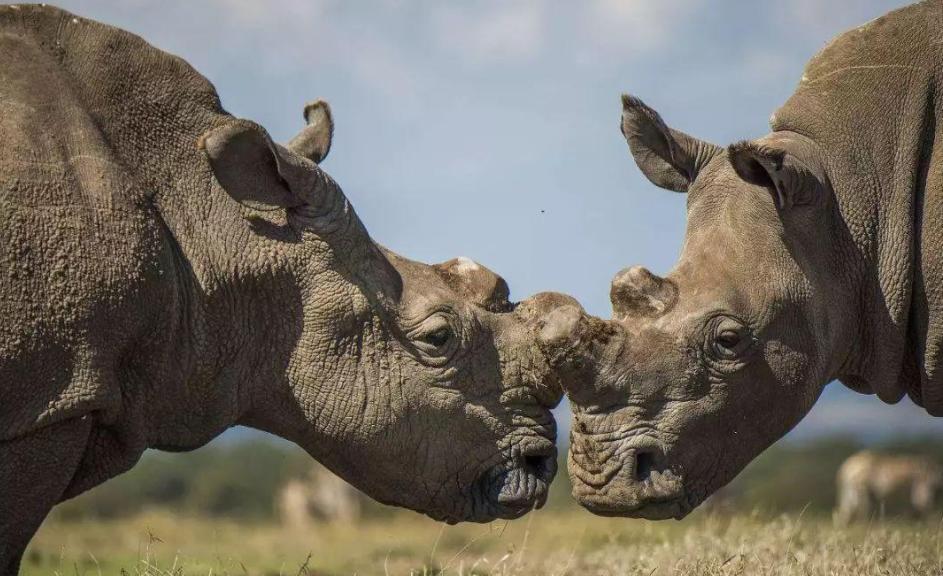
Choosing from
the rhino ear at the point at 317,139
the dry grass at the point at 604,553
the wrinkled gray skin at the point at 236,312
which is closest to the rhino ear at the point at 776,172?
the wrinkled gray skin at the point at 236,312

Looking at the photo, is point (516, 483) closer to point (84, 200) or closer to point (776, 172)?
point (776, 172)

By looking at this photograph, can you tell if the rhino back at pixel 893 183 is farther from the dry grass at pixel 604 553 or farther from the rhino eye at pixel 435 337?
the rhino eye at pixel 435 337

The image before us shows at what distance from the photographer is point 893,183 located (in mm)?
7281

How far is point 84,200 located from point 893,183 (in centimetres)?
362

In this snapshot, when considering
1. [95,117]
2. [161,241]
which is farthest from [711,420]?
[95,117]

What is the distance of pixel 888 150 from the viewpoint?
23.9 feet

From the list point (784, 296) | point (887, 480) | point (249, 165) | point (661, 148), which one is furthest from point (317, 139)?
A: point (887, 480)

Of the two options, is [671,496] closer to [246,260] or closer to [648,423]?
[648,423]

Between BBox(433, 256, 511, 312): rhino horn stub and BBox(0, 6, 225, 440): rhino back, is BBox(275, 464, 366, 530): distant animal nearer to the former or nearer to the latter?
BBox(433, 256, 511, 312): rhino horn stub

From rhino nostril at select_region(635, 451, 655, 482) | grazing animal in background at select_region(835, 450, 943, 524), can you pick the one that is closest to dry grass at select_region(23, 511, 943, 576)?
rhino nostril at select_region(635, 451, 655, 482)

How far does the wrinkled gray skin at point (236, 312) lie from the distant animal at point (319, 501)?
2306cm

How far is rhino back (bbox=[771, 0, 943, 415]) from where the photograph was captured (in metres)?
7.24

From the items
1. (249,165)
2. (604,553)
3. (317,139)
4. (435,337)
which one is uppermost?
(317,139)

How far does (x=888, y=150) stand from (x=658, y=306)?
4.29ft
